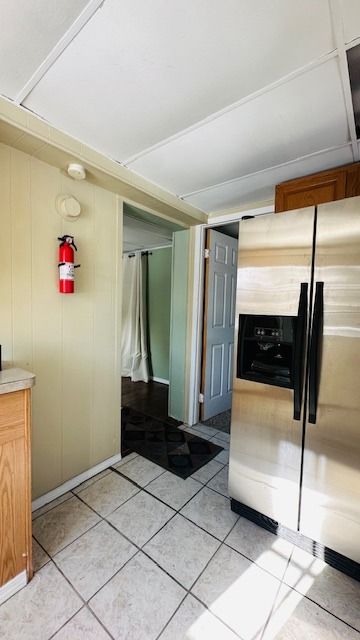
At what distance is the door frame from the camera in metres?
2.77

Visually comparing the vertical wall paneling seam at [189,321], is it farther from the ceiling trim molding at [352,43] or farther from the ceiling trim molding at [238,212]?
the ceiling trim molding at [352,43]

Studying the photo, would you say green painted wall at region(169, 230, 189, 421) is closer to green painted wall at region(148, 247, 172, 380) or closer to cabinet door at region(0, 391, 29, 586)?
green painted wall at region(148, 247, 172, 380)

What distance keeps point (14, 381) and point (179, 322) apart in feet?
6.44

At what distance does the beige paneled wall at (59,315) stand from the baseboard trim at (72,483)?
0.04m

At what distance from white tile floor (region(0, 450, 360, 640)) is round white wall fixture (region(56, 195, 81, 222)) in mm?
1932

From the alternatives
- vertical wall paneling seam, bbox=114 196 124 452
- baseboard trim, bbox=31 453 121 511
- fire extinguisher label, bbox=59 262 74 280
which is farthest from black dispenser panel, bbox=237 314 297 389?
baseboard trim, bbox=31 453 121 511

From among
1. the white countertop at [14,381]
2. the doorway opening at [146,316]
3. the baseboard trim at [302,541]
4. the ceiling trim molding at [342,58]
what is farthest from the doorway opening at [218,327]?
the white countertop at [14,381]

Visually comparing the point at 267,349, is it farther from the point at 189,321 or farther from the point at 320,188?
the point at 189,321

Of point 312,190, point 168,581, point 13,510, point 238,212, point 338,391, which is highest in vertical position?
point 238,212

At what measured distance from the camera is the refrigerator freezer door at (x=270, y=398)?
141 centimetres

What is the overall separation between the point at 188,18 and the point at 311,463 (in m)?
1.98

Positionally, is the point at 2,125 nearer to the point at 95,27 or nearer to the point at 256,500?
the point at 95,27

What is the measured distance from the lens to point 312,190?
5.63 ft

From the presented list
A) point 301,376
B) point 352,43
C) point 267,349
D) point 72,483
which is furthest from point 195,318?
point 352,43
